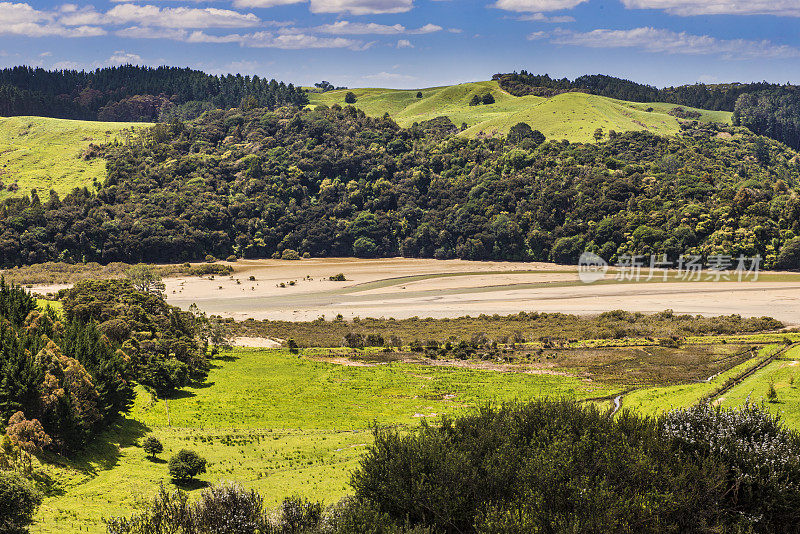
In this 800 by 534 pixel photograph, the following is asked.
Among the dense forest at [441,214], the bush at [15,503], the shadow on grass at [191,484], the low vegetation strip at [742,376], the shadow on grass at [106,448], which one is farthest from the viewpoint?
the dense forest at [441,214]

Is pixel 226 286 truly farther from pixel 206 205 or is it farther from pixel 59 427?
pixel 59 427

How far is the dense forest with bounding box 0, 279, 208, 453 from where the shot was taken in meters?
41.3

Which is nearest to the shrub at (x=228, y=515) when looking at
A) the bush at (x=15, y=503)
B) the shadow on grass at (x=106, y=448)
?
the bush at (x=15, y=503)

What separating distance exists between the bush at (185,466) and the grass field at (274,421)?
1.21 meters

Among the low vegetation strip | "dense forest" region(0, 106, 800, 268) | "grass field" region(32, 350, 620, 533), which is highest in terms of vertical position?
"dense forest" region(0, 106, 800, 268)

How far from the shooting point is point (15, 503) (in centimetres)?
2762

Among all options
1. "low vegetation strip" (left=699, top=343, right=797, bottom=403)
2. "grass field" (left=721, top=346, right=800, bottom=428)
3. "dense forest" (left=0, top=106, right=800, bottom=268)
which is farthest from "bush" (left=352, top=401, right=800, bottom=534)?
"dense forest" (left=0, top=106, right=800, bottom=268)

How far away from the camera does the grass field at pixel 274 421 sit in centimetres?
3744

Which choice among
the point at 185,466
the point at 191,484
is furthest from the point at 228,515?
the point at 191,484

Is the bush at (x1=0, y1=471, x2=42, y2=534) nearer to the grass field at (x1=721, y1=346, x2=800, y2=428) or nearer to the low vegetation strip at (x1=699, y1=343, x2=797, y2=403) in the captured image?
the grass field at (x1=721, y1=346, x2=800, y2=428)

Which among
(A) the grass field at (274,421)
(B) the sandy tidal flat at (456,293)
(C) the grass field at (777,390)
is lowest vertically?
(A) the grass field at (274,421)

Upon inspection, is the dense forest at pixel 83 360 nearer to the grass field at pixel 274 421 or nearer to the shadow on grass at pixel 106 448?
the shadow on grass at pixel 106 448

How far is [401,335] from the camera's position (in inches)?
3696

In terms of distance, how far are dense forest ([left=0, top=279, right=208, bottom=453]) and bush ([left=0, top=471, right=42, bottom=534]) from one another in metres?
10.9
